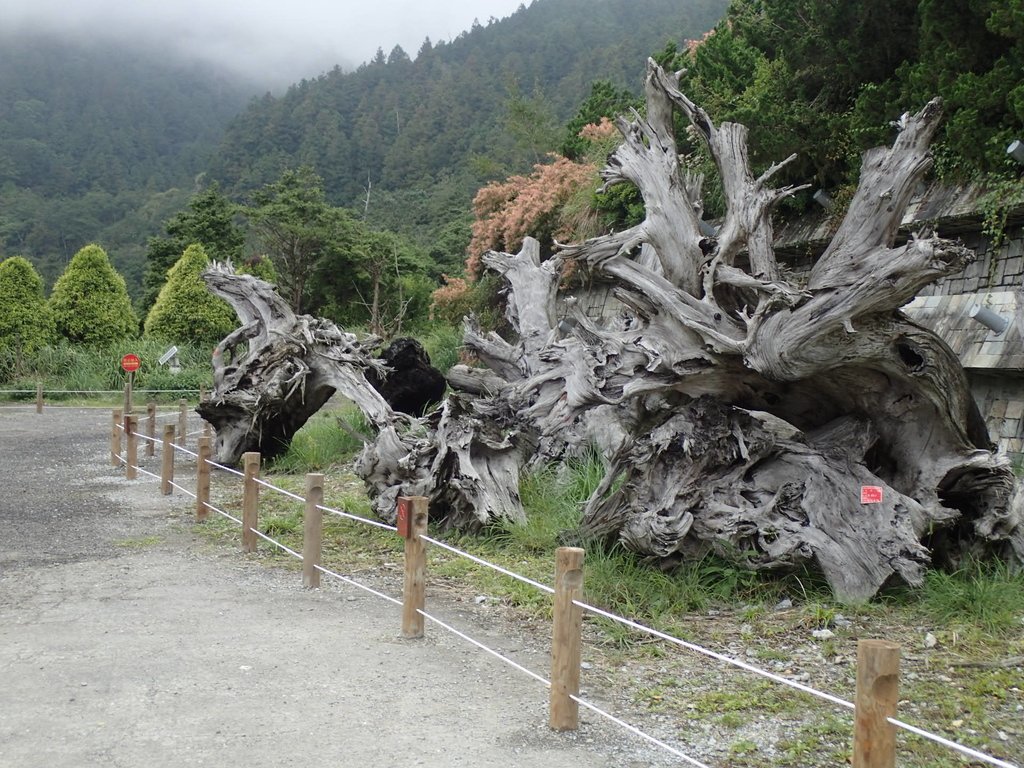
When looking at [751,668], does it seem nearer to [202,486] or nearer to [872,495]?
[872,495]

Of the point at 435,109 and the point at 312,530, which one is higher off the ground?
the point at 435,109

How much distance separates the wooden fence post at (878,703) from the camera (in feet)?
10.8

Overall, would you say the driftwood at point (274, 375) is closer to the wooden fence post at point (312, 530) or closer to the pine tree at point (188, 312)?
the wooden fence post at point (312, 530)

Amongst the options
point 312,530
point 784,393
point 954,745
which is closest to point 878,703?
point 954,745

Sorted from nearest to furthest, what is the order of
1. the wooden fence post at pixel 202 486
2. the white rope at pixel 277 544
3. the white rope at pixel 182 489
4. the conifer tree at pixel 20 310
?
the white rope at pixel 277 544 → the wooden fence post at pixel 202 486 → the white rope at pixel 182 489 → the conifer tree at pixel 20 310

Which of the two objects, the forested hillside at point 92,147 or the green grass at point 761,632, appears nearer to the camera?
the green grass at point 761,632

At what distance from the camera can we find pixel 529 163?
37438 millimetres

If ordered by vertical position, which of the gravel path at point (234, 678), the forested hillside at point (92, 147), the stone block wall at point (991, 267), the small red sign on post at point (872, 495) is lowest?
the gravel path at point (234, 678)

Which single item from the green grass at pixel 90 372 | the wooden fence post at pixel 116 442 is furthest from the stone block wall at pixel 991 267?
the green grass at pixel 90 372

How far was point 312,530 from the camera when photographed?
7.65 m

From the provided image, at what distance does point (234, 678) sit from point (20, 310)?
25.1 m

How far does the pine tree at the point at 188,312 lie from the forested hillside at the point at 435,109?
14.2 meters

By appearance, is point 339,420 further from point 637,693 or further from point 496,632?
point 637,693

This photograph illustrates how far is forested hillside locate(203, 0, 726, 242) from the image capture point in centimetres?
5225
